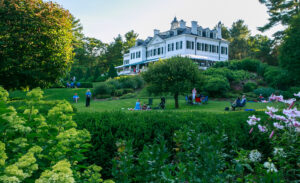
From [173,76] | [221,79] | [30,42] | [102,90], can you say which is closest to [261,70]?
[221,79]

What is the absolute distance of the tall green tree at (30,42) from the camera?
13281 mm

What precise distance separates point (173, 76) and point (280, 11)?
32.4 meters

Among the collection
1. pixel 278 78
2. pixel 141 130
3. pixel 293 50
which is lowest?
pixel 141 130

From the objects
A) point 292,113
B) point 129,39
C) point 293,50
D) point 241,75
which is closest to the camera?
point 292,113

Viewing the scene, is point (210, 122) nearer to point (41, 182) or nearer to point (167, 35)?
point (41, 182)

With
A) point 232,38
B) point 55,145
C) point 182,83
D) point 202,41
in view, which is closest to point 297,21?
point 182,83

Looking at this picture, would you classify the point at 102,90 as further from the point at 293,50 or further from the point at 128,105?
the point at 293,50

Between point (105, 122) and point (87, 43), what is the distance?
2272 inches

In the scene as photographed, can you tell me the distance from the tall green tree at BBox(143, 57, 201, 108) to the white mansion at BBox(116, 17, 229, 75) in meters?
20.5

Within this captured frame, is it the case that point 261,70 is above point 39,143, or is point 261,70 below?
above

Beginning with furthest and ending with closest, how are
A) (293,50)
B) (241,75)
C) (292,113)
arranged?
(241,75) → (293,50) → (292,113)

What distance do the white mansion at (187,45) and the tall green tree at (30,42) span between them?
28.6 metres

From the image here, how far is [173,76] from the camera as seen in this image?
1984 cm

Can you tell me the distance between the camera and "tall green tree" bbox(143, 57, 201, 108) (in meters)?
19.6
